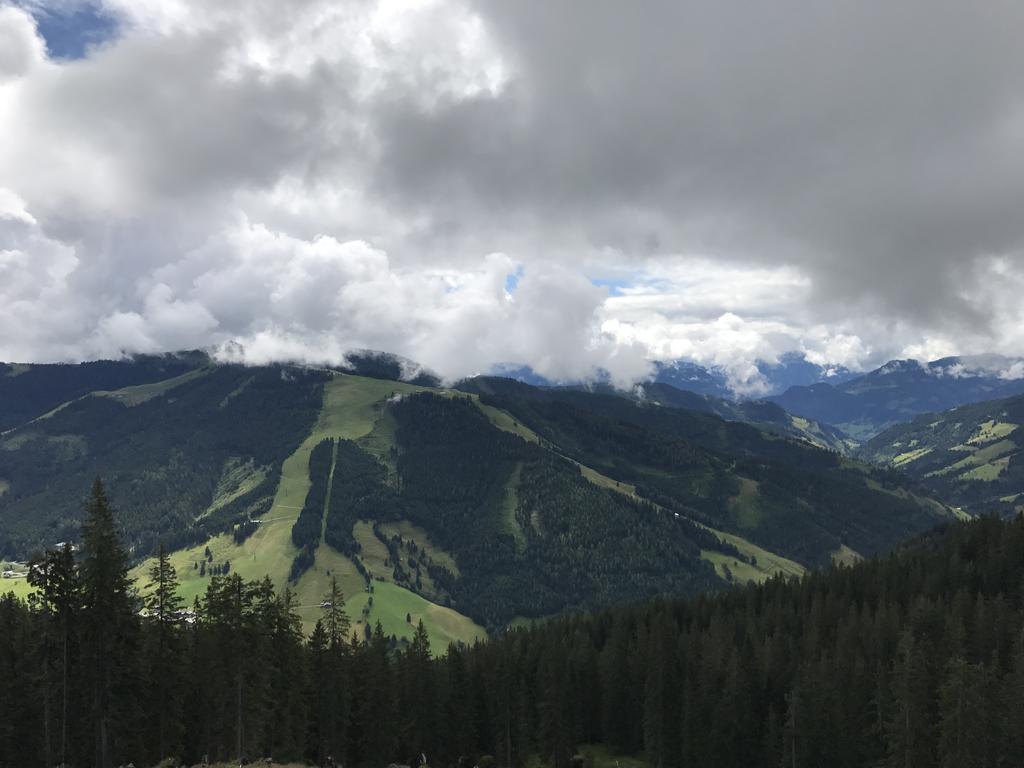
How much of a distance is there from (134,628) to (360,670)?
4345 cm

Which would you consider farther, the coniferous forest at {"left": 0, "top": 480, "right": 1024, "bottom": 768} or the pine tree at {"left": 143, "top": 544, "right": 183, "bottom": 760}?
the pine tree at {"left": 143, "top": 544, "right": 183, "bottom": 760}

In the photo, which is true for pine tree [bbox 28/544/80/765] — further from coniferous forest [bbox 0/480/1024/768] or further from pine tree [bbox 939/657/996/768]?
pine tree [bbox 939/657/996/768]

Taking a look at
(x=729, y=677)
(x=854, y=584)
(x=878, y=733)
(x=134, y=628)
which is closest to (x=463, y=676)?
(x=729, y=677)

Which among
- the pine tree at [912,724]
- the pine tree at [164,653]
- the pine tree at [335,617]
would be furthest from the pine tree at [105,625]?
the pine tree at [912,724]

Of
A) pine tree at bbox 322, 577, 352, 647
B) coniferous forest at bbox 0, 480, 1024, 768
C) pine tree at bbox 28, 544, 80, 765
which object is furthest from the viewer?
pine tree at bbox 322, 577, 352, 647

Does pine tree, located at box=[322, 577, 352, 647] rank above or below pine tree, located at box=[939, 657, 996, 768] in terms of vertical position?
above

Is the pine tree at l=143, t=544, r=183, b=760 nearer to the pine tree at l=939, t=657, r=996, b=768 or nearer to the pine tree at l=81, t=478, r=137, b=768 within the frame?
the pine tree at l=81, t=478, r=137, b=768

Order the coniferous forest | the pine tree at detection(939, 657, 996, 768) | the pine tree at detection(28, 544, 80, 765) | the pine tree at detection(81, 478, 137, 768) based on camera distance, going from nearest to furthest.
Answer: the pine tree at detection(28, 544, 80, 765)
the pine tree at detection(81, 478, 137, 768)
the coniferous forest
the pine tree at detection(939, 657, 996, 768)

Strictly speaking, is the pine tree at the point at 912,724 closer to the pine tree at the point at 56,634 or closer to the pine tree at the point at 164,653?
the pine tree at the point at 164,653

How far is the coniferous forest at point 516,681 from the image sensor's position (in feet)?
186

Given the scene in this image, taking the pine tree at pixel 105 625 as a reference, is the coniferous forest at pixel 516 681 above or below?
below

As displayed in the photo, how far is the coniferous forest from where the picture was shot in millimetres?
56688

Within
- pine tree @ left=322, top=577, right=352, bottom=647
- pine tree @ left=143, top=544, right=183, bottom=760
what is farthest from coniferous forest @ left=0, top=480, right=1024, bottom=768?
pine tree @ left=322, top=577, right=352, bottom=647

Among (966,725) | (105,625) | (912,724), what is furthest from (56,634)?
(912,724)
